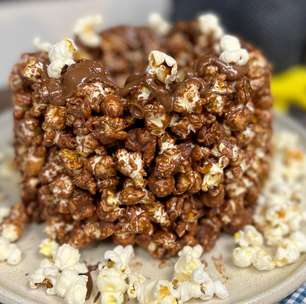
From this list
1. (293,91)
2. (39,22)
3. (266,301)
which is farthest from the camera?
(39,22)

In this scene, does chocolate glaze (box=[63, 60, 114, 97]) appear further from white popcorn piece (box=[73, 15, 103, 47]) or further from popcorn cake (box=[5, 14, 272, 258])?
white popcorn piece (box=[73, 15, 103, 47])

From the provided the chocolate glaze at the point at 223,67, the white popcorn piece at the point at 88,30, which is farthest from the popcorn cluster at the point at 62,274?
the white popcorn piece at the point at 88,30

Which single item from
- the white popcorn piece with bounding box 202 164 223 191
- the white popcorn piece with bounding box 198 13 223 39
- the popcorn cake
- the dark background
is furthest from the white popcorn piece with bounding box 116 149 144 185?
the dark background

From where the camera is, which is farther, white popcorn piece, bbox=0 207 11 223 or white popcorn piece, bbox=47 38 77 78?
white popcorn piece, bbox=0 207 11 223

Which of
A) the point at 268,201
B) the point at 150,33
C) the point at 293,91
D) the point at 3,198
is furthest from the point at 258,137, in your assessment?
the point at 293,91

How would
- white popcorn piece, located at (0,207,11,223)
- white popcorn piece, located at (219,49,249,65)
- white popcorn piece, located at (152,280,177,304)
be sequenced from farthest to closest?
1. white popcorn piece, located at (0,207,11,223)
2. white popcorn piece, located at (219,49,249,65)
3. white popcorn piece, located at (152,280,177,304)

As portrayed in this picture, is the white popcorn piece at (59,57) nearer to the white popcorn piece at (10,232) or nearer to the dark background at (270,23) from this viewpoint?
the white popcorn piece at (10,232)

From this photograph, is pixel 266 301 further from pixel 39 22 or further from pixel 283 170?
pixel 39 22
